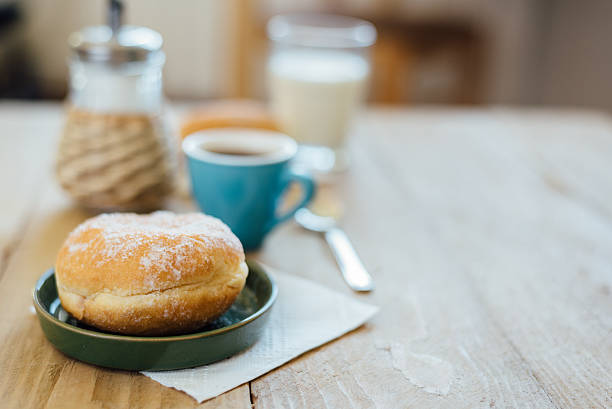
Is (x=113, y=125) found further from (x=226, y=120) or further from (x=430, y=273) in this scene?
(x=430, y=273)

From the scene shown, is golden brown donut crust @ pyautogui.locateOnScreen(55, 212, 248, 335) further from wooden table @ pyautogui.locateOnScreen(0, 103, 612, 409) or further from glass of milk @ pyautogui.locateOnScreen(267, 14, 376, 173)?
glass of milk @ pyautogui.locateOnScreen(267, 14, 376, 173)

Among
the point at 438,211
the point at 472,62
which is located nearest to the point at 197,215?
the point at 438,211

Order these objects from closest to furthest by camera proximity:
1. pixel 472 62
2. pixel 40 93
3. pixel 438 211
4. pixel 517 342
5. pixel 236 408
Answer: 1. pixel 236 408
2. pixel 517 342
3. pixel 438 211
4. pixel 472 62
5. pixel 40 93

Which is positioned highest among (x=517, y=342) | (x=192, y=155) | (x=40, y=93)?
(x=192, y=155)

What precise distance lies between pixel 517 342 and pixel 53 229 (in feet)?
1.75

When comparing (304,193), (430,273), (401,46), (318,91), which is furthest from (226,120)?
(401,46)

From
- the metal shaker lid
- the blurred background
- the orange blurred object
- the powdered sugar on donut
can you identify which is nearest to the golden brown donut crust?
the powdered sugar on donut

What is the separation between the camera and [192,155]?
0.80 m

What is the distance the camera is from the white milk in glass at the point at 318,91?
3.84ft

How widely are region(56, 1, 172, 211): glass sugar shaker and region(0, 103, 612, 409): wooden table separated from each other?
0.06 meters

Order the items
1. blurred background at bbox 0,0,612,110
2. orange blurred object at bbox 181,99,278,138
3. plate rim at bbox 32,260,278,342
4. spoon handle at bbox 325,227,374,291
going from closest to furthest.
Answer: plate rim at bbox 32,260,278,342 < spoon handle at bbox 325,227,374,291 < orange blurred object at bbox 181,99,278,138 < blurred background at bbox 0,0,612,110

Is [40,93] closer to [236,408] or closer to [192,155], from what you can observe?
[192,155]

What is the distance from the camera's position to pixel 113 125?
82 centimetres

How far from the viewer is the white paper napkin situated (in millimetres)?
525
